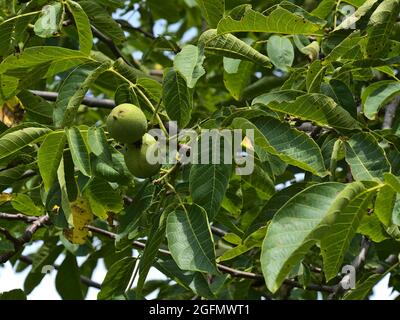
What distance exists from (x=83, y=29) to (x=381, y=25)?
0.78 m

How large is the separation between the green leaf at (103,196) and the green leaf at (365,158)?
2.35 ft

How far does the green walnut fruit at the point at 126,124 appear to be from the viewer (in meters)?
1.84

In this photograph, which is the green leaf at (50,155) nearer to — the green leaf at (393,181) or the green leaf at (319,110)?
the green leaf at (319,110)

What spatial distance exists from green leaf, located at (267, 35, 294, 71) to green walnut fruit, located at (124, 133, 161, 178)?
58 cm

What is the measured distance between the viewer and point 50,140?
6.29 feet

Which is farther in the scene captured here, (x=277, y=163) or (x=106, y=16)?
(x=106, y=16)

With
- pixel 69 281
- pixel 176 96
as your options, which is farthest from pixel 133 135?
pixel 69 281

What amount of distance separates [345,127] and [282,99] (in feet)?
0.51

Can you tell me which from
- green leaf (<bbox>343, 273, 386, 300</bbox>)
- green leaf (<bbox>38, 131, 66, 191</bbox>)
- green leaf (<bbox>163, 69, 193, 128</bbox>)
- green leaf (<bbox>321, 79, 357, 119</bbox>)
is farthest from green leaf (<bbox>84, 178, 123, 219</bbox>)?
green leaf (<bbox>343, 273, 386, 300</bbox>)

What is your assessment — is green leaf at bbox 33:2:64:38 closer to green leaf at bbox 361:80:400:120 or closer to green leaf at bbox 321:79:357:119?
green leaf at bbox 321:79:357:119

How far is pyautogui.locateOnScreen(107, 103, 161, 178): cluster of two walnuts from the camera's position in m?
1.84

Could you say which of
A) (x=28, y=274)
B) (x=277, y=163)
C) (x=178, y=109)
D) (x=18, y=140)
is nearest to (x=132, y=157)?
(x=178, y=109)
